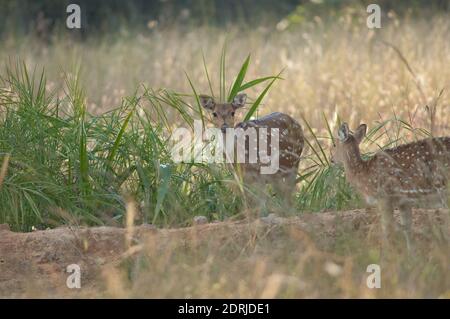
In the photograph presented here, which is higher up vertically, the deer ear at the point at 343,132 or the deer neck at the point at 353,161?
the deer ear at the point at 343,132

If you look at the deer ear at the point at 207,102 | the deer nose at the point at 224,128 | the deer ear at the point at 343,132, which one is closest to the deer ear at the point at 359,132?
the deer ear at the point at 343,132

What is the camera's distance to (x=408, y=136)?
7.95 m

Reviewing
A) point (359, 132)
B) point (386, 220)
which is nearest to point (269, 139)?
point (359, 132)

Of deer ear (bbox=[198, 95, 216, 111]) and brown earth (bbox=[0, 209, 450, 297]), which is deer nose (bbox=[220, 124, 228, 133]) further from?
brown earth (bbox=[0, 209, 450, 297])

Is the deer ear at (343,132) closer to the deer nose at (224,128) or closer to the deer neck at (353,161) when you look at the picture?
the deer neck at (353,161)

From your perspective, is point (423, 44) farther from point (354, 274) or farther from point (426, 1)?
point (354, 274)

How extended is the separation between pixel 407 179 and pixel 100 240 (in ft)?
5.88

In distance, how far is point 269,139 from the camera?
26.4ft

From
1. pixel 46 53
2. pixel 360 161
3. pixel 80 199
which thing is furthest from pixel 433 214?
pixel 46 53

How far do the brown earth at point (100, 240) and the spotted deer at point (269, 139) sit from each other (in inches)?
58.1

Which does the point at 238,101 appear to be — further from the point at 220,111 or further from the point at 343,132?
→ the point at 343,132

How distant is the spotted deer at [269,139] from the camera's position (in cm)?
784

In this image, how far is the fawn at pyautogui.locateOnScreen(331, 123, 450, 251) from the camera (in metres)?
5.95

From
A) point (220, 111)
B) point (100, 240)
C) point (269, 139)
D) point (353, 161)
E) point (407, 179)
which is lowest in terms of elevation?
point (100, 240)
